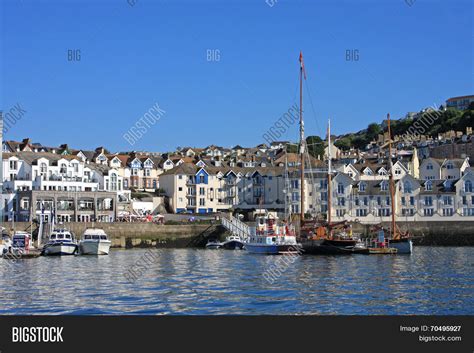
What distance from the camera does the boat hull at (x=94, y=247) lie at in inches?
2427

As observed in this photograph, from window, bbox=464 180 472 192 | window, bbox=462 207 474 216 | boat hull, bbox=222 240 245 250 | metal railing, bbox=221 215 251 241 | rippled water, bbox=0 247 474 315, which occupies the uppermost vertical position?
window, bbox=464 180 472 192

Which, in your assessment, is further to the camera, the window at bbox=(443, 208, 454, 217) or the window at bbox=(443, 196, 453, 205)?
the window at bbox=(443, 196, 453, 205)

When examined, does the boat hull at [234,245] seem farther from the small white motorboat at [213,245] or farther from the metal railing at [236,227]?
the metal railing at [236,227]

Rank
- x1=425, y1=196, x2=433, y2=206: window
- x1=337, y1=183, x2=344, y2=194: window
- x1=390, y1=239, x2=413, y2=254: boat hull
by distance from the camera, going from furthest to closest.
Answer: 1. x1=337, y1=183, x2=344, y2=194: window
2. x1=425, y1=196, x2=433, y2=206: window
3. x1=390, y1=239, x2=413, y2=254: boat hull

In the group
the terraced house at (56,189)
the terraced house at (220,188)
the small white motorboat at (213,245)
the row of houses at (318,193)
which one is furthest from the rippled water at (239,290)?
the terraced house at (220,188)

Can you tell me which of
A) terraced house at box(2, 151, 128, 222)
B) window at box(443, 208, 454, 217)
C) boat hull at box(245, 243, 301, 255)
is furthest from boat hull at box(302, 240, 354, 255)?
window at box(443, 208, 454, 217)

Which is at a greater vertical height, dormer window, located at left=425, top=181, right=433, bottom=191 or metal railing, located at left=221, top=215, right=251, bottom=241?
dormer window, located at left=425, top=181, right=433, bottom=191

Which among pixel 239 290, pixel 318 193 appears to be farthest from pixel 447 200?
pixel 239 290

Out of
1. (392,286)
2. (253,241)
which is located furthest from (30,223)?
(392,286)

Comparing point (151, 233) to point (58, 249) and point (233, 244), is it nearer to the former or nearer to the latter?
point (233, 244)

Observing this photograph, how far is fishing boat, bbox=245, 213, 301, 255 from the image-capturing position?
206 ft

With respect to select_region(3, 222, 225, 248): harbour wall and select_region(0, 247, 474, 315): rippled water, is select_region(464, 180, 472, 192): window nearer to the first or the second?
select_region(3, 222, 225, 248): harbour wall

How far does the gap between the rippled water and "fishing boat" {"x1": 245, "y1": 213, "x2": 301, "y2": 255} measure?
1616 centimetres

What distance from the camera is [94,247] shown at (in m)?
61.8
